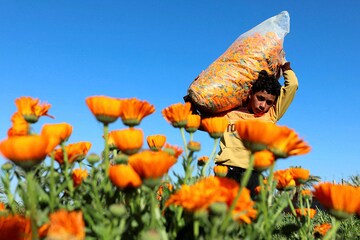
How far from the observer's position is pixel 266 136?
1079 millimetres

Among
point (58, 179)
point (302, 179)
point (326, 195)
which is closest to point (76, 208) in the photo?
point (58, 179)

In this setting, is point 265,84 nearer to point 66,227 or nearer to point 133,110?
point 133,110

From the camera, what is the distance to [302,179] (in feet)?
6.33

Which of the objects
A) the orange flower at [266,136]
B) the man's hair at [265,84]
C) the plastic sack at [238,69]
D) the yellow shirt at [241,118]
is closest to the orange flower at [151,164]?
the orange flower at [266,136]

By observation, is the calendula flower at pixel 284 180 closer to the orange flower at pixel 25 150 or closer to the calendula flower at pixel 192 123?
the calendula flower at pixel 192 123

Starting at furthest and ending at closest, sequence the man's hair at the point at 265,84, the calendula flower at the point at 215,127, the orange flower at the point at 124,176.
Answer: the man's hair at the point at 265,84 → the calendula flower at the point at 215,127 → the orange flower at the point at 124,176

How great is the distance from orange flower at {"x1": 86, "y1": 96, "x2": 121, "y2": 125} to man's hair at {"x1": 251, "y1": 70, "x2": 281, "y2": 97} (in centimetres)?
222

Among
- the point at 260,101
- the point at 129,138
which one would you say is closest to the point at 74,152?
the point at 129,138

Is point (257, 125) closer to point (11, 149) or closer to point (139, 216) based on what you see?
point (139, 216)

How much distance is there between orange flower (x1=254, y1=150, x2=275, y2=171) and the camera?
1.30m

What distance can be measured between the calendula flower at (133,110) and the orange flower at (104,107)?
0.32ft

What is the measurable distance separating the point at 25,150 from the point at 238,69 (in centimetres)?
249

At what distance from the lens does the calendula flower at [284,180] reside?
188 cm

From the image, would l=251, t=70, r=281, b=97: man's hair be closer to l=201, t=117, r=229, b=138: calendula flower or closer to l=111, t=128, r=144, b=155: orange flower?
l=201, t=117, r=229, b=138: calendula flower
